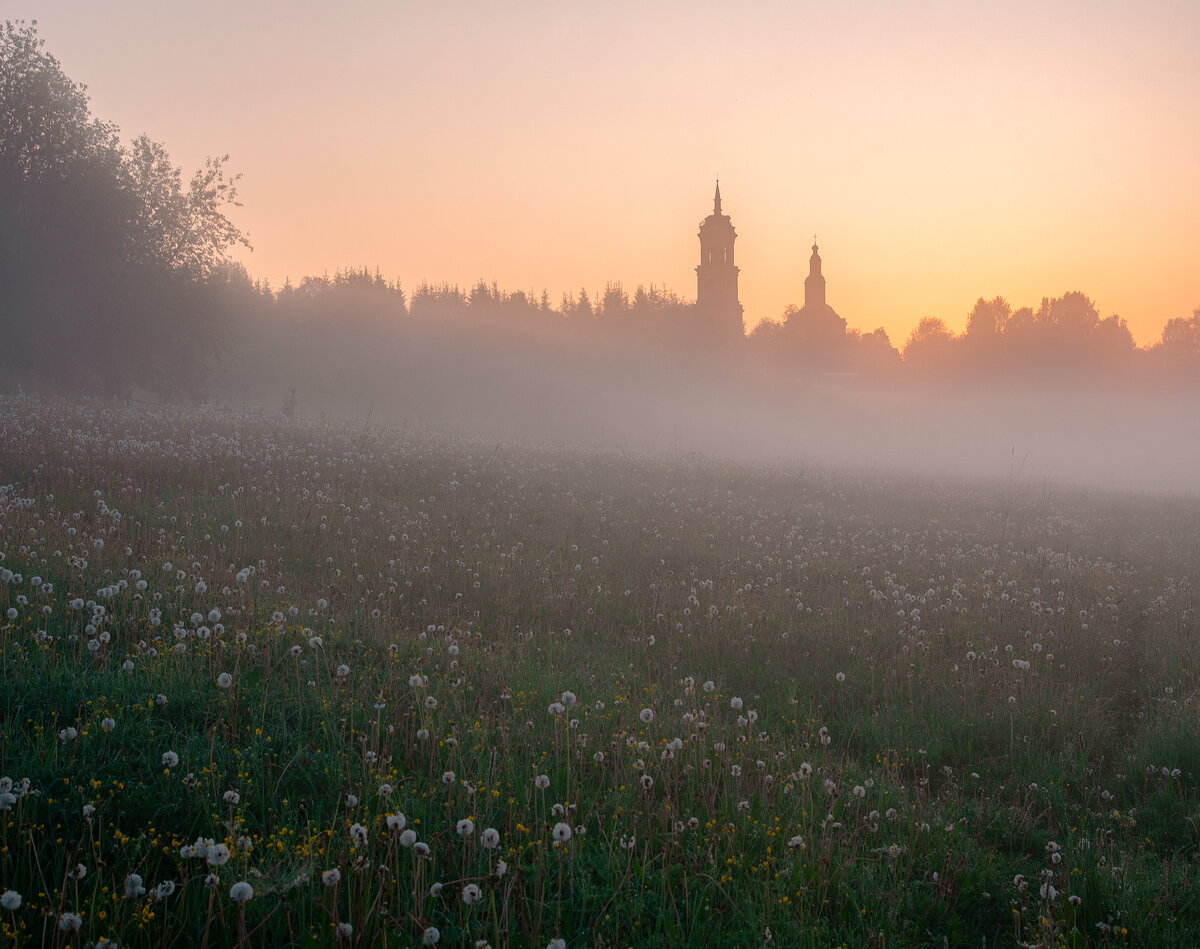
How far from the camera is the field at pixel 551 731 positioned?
273 centimetres

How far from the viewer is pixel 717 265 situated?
292ft

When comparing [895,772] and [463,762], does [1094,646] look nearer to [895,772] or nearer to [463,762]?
[895,772]

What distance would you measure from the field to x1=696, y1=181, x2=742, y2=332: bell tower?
81128 mm

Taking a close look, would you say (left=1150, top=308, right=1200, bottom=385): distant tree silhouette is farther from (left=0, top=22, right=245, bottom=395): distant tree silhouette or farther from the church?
A: (left=0, top=22, right=245, bottom=395): distant tree silhouette

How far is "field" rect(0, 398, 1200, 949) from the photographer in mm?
2727

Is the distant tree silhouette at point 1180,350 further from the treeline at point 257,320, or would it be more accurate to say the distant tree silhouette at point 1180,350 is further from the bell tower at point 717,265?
the bell tower at point 717,265

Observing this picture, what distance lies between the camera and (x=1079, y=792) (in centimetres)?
461

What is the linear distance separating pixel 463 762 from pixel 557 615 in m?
3.59

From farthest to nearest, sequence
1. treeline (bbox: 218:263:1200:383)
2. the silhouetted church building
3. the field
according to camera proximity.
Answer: the silhouetted church building
treeline (bbox: 218:263:1200:383)
the field

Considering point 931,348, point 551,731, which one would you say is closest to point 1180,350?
point 931,348

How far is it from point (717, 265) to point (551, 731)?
3586 inches

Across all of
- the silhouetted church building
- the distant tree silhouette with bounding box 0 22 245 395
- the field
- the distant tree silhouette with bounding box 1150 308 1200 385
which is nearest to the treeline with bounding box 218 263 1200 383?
the distant tree silhouette with bounding box 1150 308 1200 385

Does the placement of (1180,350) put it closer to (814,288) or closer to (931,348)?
(931,348)

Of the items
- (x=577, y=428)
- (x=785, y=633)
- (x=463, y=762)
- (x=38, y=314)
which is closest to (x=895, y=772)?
(x=785, y=633)
